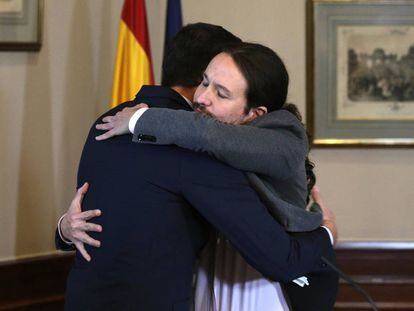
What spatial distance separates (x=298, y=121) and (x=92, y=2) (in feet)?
6.19

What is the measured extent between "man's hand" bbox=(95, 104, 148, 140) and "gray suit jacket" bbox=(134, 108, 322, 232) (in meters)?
0.05

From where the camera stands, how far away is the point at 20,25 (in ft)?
9.59

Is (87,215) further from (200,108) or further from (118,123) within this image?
(200,108)

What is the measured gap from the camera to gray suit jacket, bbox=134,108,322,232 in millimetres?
1470

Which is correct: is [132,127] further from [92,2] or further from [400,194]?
[400,194]

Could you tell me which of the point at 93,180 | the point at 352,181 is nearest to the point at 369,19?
the point at 352,181

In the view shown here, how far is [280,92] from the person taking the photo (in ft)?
5.44

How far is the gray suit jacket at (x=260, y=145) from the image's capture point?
1470 millimetres

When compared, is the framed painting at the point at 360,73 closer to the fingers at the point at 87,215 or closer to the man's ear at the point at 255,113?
the man's ear at the point at 255,113

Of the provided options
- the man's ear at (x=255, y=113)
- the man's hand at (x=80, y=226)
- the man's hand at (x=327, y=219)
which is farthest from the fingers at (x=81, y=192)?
the man's hand at (x=327, y=219)

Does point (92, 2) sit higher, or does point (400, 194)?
point (92, 2)

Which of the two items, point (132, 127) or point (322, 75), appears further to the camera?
point (322, 75)

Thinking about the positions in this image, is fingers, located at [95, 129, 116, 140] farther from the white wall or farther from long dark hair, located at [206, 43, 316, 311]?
the white wall

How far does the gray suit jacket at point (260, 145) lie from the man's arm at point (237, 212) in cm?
4
